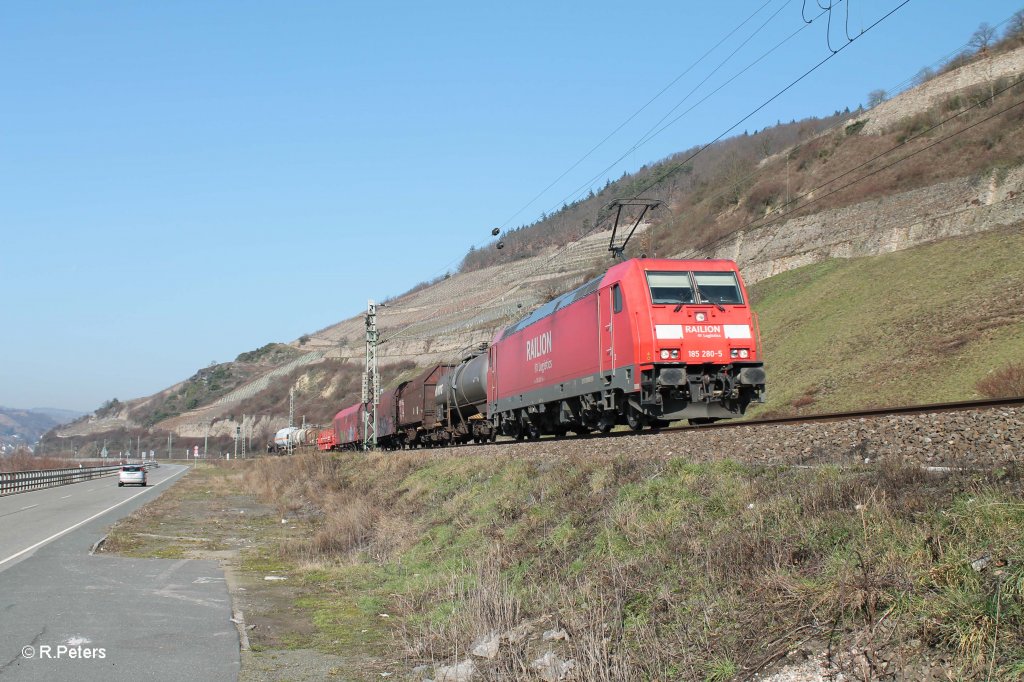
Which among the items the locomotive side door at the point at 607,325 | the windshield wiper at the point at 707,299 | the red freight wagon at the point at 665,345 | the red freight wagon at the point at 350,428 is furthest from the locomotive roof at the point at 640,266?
the red freight wagon at the point at 350,428

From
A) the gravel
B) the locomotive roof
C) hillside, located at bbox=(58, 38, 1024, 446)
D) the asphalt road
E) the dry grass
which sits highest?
hillside, located at bbox=(58, 38, 1024, 446)

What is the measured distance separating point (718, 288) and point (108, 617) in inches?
491

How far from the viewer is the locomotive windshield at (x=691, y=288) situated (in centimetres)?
1717

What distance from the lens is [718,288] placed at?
17.7 metres

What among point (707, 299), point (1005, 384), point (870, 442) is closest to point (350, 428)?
point (1005, 384)

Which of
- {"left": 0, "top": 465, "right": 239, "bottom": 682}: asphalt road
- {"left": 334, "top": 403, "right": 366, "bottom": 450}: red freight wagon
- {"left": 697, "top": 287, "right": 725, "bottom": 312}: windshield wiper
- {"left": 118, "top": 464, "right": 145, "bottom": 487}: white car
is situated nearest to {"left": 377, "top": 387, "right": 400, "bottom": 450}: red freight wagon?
{"left": 334, "top": 403, "right": 366, "bottom": 450}: red freight wagon

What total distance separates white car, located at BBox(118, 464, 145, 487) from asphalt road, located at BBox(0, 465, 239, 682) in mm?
33864

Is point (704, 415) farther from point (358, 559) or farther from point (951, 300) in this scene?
point (951, 300)

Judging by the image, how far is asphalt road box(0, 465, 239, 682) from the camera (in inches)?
316

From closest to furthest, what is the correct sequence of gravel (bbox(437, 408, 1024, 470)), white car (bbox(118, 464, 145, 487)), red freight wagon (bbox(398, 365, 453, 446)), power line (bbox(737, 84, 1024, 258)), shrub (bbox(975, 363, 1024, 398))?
gravel (bbox(437, 408, 1024, 470))
shrub (bbox(975, 363, 1024, 398))
red freight wagon (bbox(398, 365, 453, 446))
power line (bbox(737, 84, 1024, 258))
white car (bbox(118, 464, 145, 487))

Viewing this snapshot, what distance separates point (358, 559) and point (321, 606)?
12.6ft

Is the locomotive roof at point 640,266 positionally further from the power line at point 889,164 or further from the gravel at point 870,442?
the power line at point 889,164

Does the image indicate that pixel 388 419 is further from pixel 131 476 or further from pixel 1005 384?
pixel 1005 384

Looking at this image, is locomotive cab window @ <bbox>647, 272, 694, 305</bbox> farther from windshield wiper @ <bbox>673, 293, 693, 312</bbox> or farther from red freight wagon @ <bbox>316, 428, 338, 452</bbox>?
red freight wagon @ <bbox>316, 428, 338, 452</bbox>
